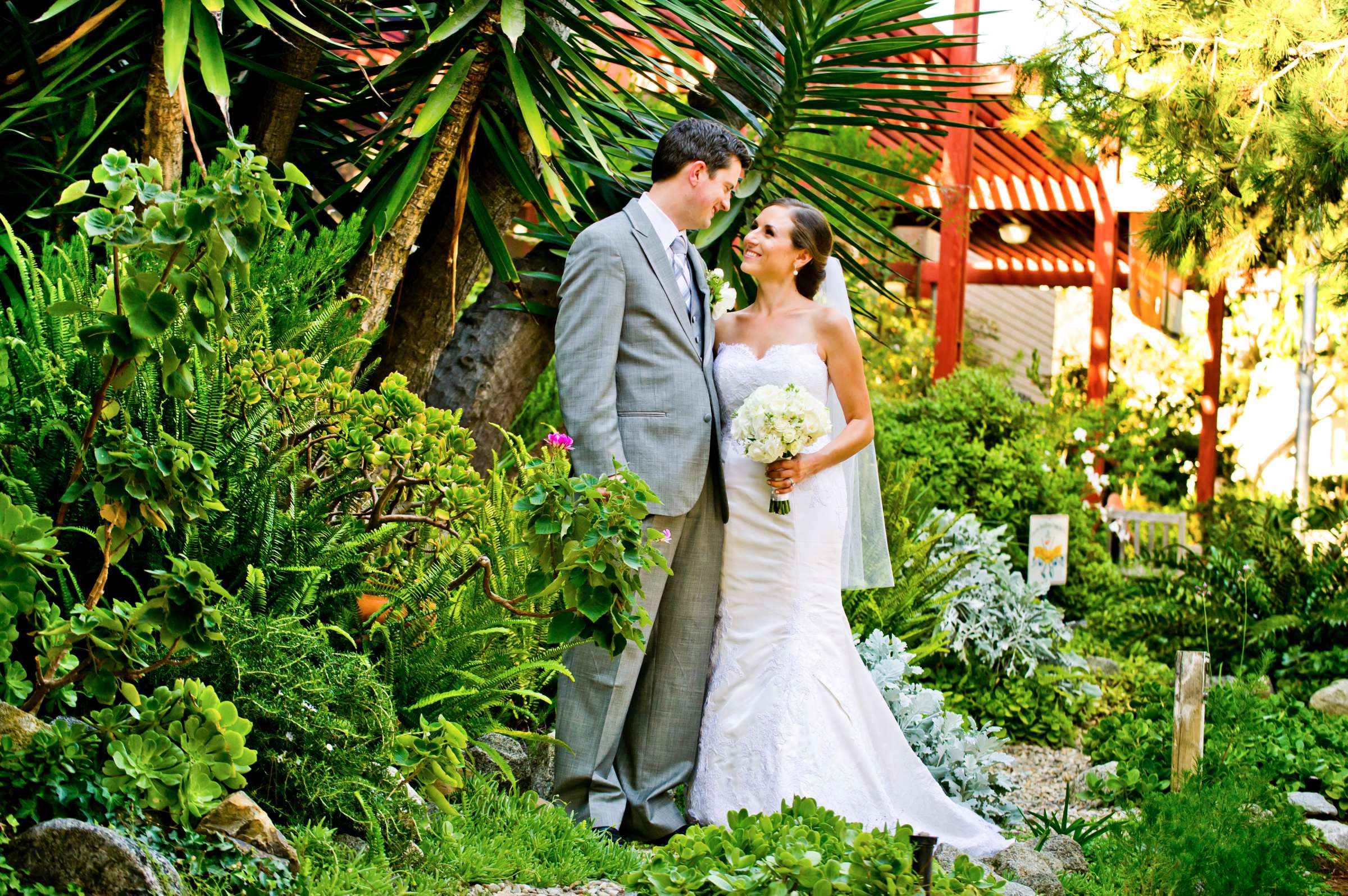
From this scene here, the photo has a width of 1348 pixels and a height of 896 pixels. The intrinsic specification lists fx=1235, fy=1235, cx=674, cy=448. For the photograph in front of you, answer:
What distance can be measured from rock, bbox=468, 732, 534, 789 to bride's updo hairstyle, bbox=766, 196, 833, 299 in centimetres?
166

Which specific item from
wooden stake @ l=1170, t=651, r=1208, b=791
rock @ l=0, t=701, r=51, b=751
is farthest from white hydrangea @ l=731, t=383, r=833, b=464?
rock @ l=0, t=701, r=51, b=751

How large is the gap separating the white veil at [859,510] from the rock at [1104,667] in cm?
297

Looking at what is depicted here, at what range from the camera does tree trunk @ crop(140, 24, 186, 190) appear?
11.3ft

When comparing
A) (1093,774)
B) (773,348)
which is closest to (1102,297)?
(1093,774)

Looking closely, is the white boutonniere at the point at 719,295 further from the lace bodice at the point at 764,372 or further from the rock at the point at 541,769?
the rock at the point at 541,769

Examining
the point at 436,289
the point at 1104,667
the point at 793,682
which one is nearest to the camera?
the point at 793,682

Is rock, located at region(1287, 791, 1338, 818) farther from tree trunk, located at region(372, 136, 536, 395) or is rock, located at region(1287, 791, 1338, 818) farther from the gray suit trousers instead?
tree trunk, located at region(372, 136, 536, 395)

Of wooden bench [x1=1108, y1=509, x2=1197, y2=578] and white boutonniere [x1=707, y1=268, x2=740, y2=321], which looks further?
wooden bench [x1=1108, y1=509, x2=1197, y2=578]

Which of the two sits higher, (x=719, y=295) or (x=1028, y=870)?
(x=719, y=295)

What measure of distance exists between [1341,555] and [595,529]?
6.31 meters

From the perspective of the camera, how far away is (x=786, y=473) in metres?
3.60

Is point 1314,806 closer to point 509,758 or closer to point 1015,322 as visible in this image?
point 509,758

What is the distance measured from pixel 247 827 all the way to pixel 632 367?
1687 mm

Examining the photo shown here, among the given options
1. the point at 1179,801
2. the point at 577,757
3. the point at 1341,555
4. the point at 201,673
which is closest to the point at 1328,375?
the point at 1341,555
